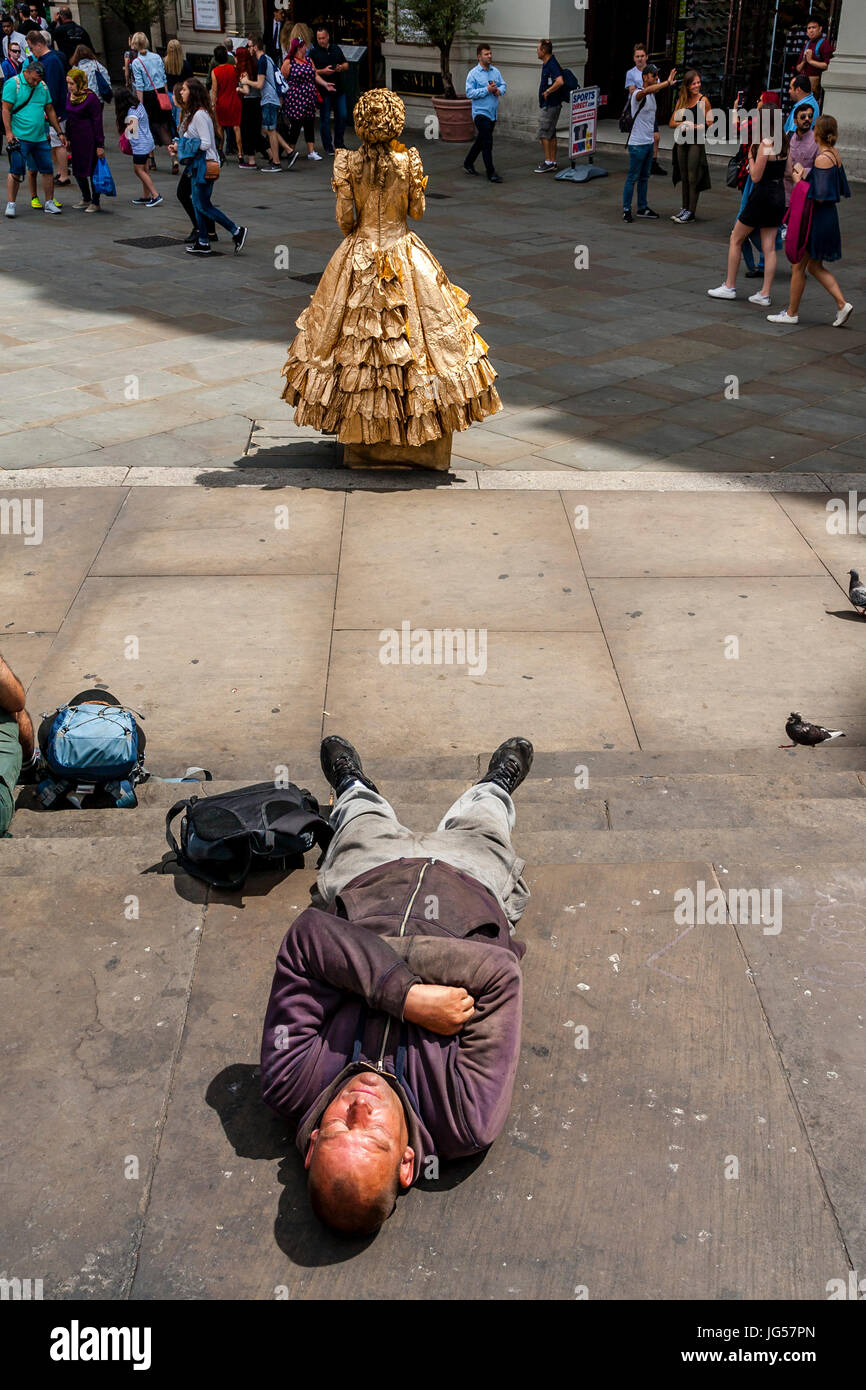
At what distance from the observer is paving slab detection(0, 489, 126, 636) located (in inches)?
270

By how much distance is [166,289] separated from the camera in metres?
13.2

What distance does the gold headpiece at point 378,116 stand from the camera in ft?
24.5

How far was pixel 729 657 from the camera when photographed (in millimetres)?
6422

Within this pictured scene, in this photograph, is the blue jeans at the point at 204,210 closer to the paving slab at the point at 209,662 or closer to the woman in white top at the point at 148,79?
the woman in white top at the point at 148,79

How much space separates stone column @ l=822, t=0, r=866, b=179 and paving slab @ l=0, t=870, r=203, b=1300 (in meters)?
17.7

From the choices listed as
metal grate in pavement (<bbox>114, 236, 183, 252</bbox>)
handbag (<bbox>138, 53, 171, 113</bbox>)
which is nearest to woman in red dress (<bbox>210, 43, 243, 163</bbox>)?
handbag (<bbox>138, 53, 171, 113</bbox>)

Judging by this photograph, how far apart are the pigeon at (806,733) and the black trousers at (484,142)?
1537 centimetres

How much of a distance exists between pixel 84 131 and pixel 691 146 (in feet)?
25.3

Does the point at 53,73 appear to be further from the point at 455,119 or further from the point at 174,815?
the point at 174,815

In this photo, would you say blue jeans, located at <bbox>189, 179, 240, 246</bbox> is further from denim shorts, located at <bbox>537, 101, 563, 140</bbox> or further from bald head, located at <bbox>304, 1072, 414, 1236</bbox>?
bald head, located at <bbox>304, 1072, 414, 1236</bbox>

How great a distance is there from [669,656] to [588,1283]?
389 cm

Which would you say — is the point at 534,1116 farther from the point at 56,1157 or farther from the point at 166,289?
the point at 166,289

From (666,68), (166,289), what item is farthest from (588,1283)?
(666,68)

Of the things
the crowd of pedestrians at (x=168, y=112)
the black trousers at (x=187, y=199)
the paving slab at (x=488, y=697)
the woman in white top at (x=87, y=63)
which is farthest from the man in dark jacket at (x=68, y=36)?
the paving slab at (x=488, y=697)
